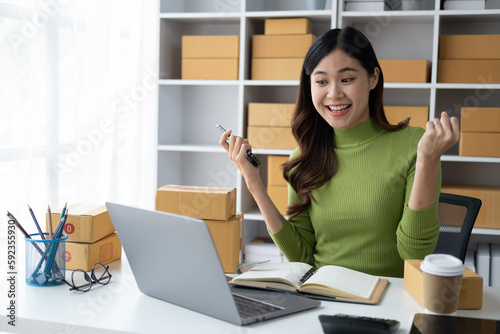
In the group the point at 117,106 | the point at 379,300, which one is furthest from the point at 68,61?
the point at 379,300

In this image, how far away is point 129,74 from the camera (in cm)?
303

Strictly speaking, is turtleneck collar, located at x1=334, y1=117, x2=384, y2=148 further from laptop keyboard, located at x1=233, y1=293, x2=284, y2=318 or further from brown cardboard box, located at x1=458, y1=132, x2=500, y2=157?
brown cardboard box, located at x1=458, y1=132, x2=500, y2=157

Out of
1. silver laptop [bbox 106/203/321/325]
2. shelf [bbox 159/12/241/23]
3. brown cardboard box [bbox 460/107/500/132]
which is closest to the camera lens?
silver laptop [bbox 106/203/321/325]

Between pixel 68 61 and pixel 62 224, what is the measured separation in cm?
124

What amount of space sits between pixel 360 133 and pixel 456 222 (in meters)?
0.48

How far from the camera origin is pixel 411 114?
9.65 feet

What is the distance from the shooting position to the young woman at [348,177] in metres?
1.77

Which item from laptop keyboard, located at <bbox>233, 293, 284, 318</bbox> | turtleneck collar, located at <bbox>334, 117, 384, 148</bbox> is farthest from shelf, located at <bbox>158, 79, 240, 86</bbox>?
laptop keyboard, located at <bbox>233, 293, 284, 318</bbox>

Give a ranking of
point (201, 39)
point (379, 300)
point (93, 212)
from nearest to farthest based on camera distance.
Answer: point (379, 300)
point (93, 212)
point (201, 39)

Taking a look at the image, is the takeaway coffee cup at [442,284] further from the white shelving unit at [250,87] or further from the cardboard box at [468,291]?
the white shelving unit at [250,87]

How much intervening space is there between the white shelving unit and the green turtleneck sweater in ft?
3.79

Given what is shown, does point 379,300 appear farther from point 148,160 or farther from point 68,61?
point 148,160

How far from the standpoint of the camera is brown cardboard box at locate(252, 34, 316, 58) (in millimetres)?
3043

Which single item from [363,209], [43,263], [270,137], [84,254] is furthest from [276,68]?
[43,263]
